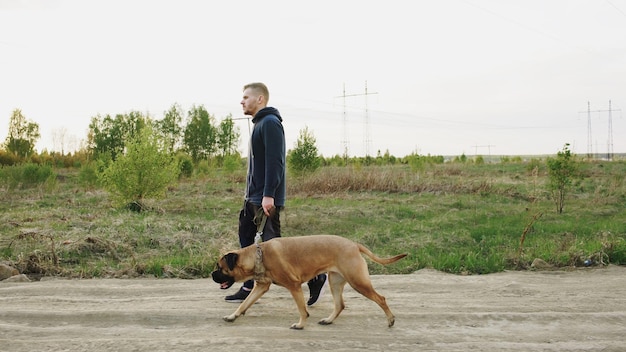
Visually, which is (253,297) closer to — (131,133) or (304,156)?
(304,156)

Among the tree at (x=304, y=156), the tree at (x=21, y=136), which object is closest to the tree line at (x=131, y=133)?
the tree at (x=21, y=136)

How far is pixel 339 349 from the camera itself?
5.12 meters

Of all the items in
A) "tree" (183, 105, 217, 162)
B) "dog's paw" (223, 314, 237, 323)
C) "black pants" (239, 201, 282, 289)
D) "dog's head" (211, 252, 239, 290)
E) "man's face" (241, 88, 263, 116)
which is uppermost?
"tree" (183, 105, 217, 162)

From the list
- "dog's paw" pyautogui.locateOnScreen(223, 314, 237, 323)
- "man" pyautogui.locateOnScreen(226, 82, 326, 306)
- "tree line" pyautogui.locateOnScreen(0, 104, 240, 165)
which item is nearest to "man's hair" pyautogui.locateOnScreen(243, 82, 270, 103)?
"man" pyautogui.locateOnScreen(226, 82, 326, 306)

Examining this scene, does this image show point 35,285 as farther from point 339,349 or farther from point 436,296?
point 436,296

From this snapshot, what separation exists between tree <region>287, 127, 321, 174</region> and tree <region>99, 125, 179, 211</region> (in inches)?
417

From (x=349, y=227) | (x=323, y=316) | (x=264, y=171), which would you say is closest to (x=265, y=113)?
(x=264, y=171)

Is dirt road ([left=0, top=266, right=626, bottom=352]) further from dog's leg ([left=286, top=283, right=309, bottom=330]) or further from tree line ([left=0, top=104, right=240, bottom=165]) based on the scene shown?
tree line ([left=0, top=104, right=240, bottom=165])

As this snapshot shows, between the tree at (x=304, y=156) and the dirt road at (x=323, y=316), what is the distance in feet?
68.7

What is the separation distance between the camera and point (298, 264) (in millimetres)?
5852

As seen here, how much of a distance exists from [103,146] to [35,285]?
53623mm

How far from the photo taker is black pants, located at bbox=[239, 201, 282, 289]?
6637 mm

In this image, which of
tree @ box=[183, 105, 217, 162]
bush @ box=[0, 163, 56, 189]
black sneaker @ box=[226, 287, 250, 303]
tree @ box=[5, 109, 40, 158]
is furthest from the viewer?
tree @ box=[183, 105, 217, 162]

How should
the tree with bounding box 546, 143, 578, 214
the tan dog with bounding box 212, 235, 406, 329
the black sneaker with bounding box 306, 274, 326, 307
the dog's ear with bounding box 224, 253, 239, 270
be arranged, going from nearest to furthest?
1. the tan dog with bounding box 212, 235, 406, 329
2. the dog's ear with bounding box 224, 253, 239, 270
3. the black sneaker with bounding box 306, 274, 326, 307
4. the tree with bounding box 546, 143, 578, 214
